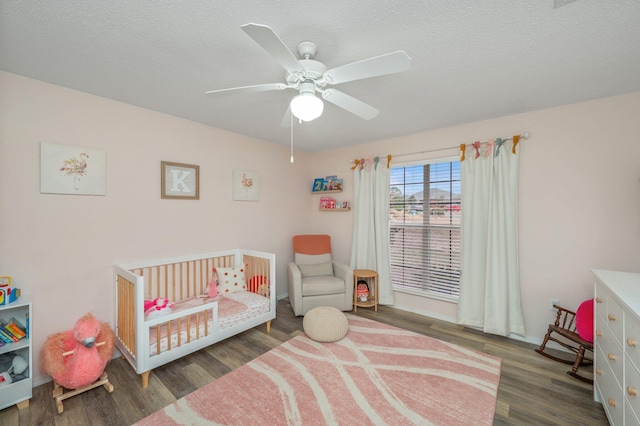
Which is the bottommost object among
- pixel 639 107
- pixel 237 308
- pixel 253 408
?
pixel 253 408

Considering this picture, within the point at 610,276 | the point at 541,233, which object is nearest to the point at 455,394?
the point at 610,276

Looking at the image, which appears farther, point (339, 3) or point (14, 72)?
point (14, 72)

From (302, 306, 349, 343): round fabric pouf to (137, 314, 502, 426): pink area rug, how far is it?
2.9 inches

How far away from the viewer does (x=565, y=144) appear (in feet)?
7.98

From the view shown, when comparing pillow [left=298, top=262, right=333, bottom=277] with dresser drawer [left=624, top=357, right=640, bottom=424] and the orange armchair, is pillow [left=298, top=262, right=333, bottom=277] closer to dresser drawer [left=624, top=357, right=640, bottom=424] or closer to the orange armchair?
the orange armchair

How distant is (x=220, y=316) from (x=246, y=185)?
5.58 feet

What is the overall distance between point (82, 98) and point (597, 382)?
451cm

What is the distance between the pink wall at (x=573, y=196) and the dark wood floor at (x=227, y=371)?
601 mm

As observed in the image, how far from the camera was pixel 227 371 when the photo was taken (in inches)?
83.5

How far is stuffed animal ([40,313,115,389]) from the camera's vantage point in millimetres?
1749

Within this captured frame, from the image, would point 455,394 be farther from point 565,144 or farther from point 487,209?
point 565,144

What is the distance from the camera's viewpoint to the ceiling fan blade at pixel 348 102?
1.59 meters

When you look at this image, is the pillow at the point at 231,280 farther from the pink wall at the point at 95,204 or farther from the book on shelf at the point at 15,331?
the book on shelf at the point at 15,331

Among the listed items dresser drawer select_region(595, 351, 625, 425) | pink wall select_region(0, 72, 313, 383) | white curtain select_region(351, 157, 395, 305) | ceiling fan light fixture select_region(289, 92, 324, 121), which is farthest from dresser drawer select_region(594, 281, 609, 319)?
pink wall select_region(0, 72, 313, 383)
